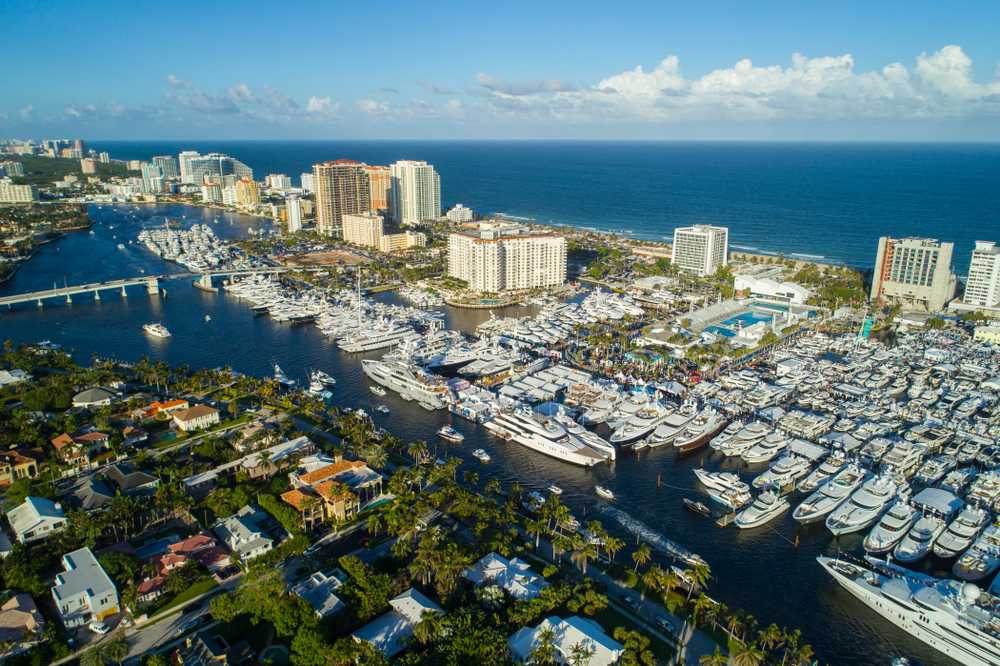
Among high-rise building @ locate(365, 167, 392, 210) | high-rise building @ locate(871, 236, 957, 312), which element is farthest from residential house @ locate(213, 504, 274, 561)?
high-rise building @ locate(365, 167, 392, 210)

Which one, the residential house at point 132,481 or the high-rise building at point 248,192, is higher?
the high-rise building at point 248,192

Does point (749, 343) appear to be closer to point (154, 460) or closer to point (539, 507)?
point (539, 507)

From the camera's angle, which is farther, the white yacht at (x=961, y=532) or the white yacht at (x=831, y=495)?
the white yacht at (x=831, y=495)

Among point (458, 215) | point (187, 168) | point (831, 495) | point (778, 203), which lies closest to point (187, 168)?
point (187, 168)

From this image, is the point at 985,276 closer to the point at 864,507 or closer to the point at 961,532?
the point at 961,532

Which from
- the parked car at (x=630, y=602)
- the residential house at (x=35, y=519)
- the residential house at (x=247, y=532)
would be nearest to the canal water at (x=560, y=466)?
the parked car at (x=630, y=602)

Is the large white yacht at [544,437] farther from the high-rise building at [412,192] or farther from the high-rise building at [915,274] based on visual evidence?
the high-rise building at [412,192]
